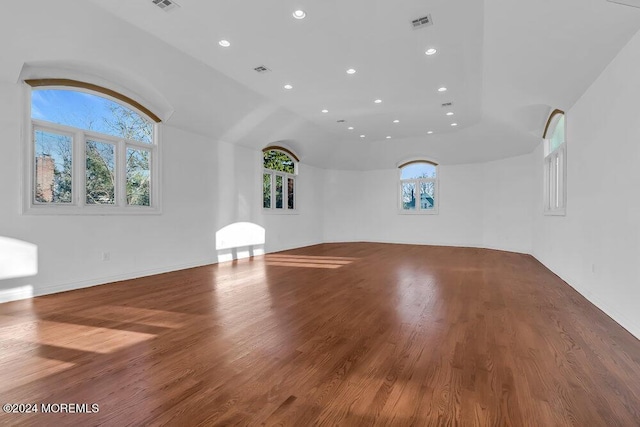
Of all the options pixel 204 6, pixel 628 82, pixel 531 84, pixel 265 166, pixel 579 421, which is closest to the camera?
pixel 579 421

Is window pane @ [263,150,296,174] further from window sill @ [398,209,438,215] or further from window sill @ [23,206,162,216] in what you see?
window sill @ [398,209,438,215]

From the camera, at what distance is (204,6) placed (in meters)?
3.52

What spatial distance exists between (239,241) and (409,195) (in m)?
6.27

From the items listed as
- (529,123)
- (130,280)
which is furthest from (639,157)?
(130,280)

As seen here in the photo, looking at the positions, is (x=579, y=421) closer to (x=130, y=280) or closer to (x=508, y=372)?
(x=508, y=372)

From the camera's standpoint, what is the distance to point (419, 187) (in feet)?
35.3

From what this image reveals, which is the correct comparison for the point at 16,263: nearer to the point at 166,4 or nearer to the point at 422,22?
the point at 166,4

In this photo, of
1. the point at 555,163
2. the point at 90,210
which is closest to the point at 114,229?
the point at 90,210

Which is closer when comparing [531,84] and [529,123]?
[531,84]

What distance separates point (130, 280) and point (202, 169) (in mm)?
Result: 2642

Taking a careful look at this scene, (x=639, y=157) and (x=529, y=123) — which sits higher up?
(x=529, y=123)

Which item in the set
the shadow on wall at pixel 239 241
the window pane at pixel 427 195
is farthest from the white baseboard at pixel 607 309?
the shadow on wall at pixel 239 241

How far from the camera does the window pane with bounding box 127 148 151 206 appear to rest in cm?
545

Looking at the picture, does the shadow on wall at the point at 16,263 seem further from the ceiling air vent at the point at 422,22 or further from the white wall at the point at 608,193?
the white wall at the point at 608,193
